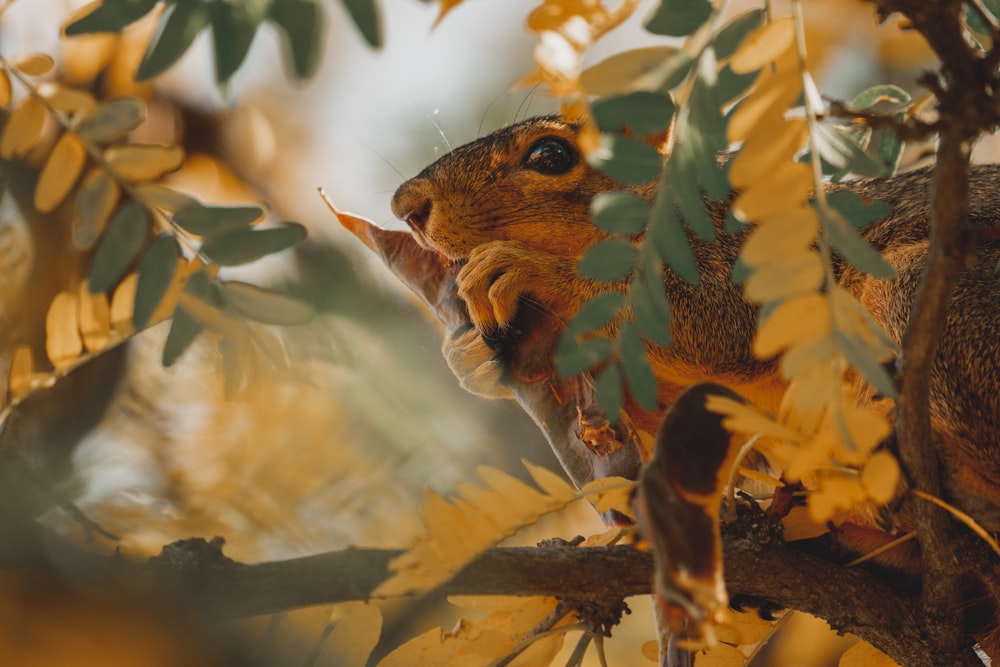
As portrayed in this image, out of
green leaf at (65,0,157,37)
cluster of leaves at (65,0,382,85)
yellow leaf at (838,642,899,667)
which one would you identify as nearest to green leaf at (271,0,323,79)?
cluster of leaves at (65,0,382,85)

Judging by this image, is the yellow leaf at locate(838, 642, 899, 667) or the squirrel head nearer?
the yellow leaf at locate(838, 642, 899, 667)

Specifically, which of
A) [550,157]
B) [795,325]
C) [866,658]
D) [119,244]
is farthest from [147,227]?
[550,157]

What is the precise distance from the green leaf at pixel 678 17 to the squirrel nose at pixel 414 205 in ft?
3.11

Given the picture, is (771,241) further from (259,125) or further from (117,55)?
(259,125)

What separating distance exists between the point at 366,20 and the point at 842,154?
1.19ft

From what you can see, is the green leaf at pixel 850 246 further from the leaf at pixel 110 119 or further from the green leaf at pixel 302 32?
the leaf at pixel 110 119

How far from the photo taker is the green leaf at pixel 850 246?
0.65 meters

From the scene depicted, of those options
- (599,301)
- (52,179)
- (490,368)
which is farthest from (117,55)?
(599,301)

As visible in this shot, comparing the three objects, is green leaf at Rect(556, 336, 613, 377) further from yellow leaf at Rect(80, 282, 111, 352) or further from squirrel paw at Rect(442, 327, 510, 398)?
squirrel paw at Rect(442, 327, 510, 398)

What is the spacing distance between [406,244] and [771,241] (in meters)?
0.94

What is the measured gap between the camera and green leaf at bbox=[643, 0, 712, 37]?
27.3 inches

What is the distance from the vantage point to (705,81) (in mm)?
693

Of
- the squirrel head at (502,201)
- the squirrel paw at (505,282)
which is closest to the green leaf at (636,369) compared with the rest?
the squirrel paw at (505,282)

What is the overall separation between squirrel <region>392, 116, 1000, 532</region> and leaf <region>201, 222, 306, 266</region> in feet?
2.27
